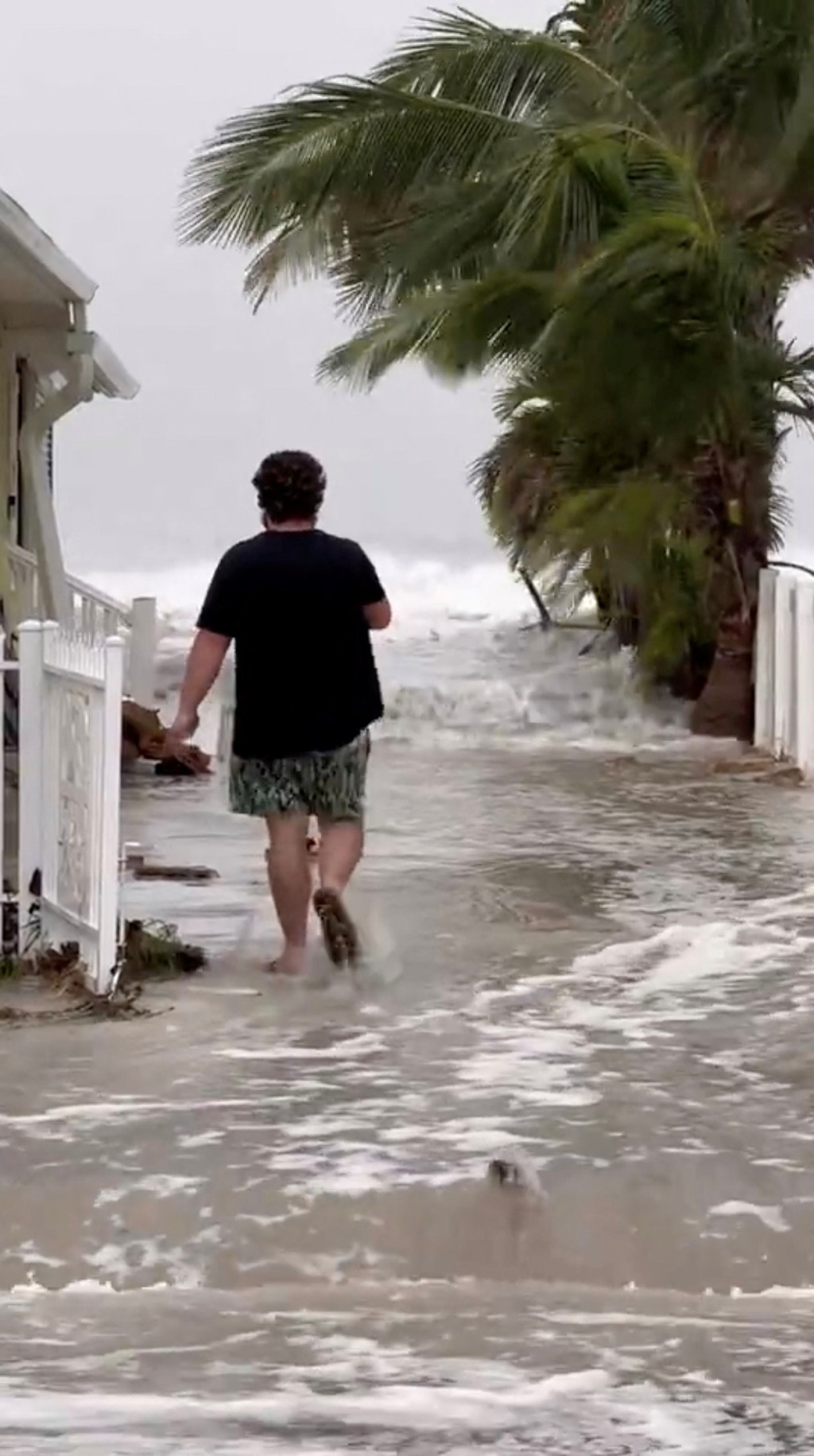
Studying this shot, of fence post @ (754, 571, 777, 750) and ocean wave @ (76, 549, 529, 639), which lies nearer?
fence post @ (754, 571, 777, 750)

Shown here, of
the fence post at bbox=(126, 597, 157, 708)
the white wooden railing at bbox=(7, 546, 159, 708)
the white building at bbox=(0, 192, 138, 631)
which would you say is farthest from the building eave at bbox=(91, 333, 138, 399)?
the fence post at bbox=(126, 597, 157, 708)

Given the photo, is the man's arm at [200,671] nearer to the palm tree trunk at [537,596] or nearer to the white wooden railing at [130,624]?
the white wooden railing at [130,624]

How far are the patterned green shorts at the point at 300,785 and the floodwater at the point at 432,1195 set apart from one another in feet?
1.80

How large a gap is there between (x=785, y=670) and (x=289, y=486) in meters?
8.26

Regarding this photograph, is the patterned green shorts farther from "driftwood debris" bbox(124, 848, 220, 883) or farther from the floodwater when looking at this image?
"driftwood debris" bbox(124, 848, 220, 883)

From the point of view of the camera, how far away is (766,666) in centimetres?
1561

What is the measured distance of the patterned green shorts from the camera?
7344 millimetres

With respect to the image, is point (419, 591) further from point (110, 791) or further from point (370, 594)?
point (110, 791)

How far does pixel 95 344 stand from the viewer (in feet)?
43.7

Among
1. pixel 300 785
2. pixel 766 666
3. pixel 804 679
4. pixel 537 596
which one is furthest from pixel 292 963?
pixel 537 596

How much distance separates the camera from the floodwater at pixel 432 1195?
3951mm

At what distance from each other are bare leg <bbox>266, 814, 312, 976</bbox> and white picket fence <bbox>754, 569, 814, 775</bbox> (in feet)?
23.1

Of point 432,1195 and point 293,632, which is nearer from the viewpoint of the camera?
Result: point 432,1195

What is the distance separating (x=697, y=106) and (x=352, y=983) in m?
9.93
